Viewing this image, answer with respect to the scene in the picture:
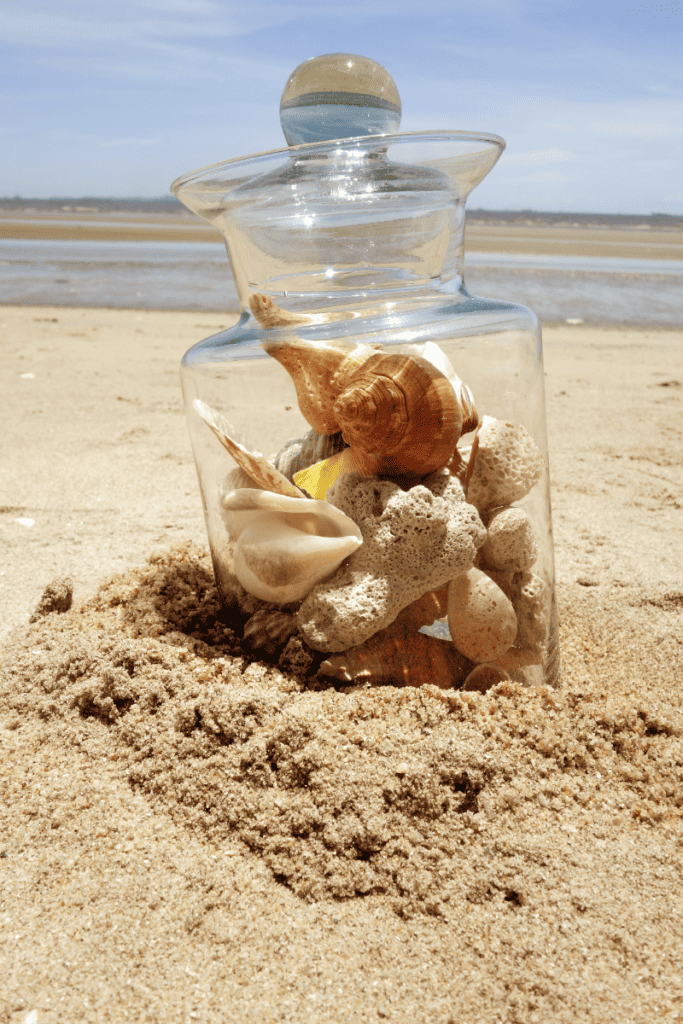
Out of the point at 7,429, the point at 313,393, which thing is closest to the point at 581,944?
the point at 313,393

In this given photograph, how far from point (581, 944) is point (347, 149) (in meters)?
1.26

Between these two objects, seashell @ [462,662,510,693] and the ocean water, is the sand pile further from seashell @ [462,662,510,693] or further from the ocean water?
the ocean water

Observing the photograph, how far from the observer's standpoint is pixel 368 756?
1.15m

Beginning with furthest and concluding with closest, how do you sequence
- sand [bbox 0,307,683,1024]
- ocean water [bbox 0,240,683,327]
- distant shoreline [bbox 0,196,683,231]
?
distant shoreline [bbox 0,196,683,231] → ocean water [bbox 0,240,683,327] → sand [bbox 0,307,683,1024]

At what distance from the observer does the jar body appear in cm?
133

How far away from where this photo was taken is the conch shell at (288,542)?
48.8 inches

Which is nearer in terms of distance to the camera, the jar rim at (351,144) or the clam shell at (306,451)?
the jar rim at (351,144)

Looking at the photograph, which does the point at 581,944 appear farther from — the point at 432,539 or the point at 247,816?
the point at 432,539

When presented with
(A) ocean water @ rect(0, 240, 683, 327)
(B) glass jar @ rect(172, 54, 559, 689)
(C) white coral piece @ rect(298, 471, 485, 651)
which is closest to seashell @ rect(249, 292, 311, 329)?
(B) glass jar @ rect(172, 54, 559, 689)

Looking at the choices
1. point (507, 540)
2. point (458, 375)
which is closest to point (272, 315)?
point (458, 375)

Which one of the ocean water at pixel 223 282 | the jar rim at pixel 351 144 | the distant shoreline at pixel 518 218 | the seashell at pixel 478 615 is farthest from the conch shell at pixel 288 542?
the distant shoreline at pixel 518 218

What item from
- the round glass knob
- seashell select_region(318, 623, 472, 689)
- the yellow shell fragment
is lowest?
seashell select_region(318, 623, 472, 689)

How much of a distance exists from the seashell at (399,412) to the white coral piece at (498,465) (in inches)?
5.2

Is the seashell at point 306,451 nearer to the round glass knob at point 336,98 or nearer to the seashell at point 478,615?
the seashell at point 478,615
